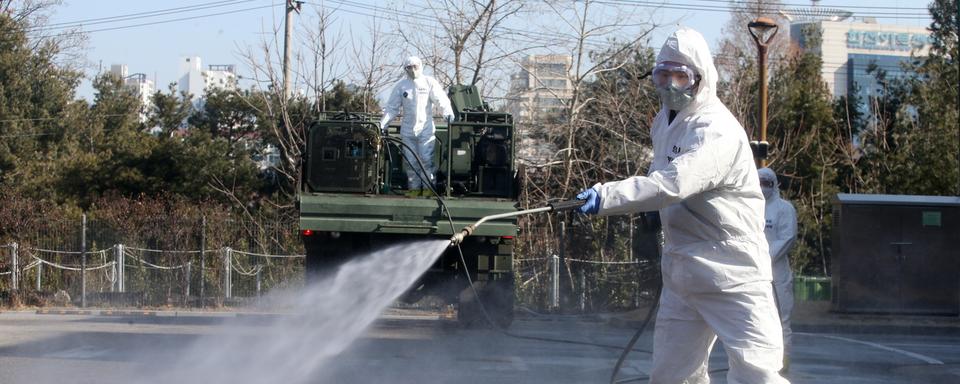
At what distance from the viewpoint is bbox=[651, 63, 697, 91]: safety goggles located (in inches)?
190

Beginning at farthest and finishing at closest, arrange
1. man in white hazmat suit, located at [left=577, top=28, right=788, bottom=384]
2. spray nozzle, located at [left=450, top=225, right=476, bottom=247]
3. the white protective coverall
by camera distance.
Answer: the white protective coverall, spray nozzle, located at [left=450, top=225, right=476, bottom=247], man in white hazmat suit, located at [left=577, top=28, right=788, bottom=384]

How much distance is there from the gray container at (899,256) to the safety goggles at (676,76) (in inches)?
487

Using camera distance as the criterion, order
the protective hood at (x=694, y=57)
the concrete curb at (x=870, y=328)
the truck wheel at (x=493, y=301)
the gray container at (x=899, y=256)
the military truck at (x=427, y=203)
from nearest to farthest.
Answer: the protective hood at (x=694, y=57)
the military truck at (x=427, y=203)
the truck wheel at (x=493, y=301)
the concrete curb at (x=870, y=328)
the gray container at (x=899, y=256)

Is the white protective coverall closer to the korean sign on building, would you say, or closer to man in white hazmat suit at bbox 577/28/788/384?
man in white hazmat suit at bbox 577/28/788/384

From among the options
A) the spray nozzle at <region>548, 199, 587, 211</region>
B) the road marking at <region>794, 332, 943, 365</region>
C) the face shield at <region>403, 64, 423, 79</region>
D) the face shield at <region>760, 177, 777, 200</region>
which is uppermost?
the face shield at <region>403, 64, 423, 79</region>

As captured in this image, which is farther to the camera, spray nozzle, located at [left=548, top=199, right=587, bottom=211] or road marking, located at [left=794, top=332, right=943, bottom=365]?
road marking, located at [left=794, top=332, right=943, bottom=365]

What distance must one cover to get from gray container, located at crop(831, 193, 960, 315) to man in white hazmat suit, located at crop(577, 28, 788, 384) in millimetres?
12323

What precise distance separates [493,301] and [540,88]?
983 cm

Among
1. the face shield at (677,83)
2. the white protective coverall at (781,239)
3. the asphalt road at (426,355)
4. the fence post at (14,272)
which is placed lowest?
the asphalt road at (426,355)

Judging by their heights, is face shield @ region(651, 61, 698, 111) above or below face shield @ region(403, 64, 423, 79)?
below

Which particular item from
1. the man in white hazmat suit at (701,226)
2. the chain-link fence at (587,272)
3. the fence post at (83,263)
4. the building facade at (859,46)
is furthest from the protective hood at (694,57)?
the building facade at (859,46)

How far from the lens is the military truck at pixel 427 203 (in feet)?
36.0

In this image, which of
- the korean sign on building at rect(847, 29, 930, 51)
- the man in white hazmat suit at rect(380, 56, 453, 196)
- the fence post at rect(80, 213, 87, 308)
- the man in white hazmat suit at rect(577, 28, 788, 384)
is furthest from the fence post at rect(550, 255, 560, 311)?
the korean sign on building at rect(847, 29, 930, 51)

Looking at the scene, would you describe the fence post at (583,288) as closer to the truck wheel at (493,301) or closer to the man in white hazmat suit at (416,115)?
the truck wheel at (493,301)
